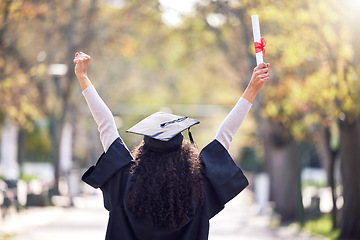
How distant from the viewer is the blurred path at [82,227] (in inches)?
707

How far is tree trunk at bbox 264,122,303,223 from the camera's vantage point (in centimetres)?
2475

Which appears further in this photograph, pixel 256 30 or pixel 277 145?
pixel 277 145

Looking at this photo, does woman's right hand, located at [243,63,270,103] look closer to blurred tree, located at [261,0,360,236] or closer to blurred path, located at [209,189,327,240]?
blurred tree, located at [261,0,360,236]

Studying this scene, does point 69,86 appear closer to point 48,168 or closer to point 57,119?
point 57,119

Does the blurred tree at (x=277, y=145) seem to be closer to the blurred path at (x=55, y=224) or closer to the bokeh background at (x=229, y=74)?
the bokeh background at (x=229, y=74)

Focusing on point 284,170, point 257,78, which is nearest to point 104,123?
point 257,78

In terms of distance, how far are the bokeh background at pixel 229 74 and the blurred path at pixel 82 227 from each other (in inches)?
24.7

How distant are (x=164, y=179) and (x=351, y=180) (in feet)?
44.4

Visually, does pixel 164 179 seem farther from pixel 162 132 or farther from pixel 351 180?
pixel 351 180

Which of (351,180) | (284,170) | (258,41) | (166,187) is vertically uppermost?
(258,41)

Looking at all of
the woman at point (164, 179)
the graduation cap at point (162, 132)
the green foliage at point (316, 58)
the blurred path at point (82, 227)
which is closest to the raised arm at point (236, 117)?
the woman at point (164, 179)

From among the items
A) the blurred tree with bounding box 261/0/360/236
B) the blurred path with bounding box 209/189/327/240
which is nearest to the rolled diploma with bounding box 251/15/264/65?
the blurred tree with bounding box 261/0/360/236

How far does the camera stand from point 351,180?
1709 centimetres

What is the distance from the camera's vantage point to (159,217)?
4031mm
